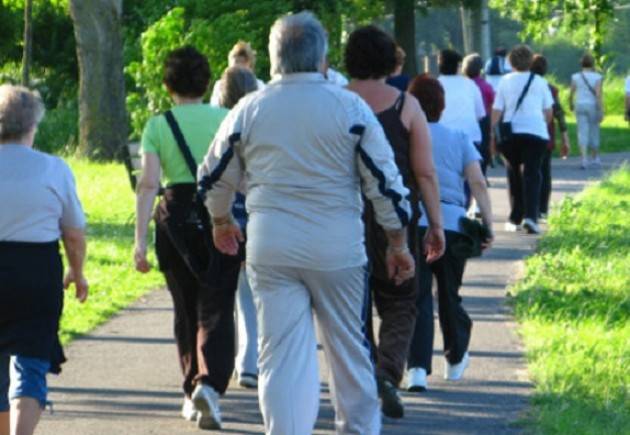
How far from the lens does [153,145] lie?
8.58m

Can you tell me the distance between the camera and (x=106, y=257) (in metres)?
16.2

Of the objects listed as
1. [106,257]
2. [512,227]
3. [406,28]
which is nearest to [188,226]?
[106,257]

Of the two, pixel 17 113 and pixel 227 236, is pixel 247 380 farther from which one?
pixel 17 113

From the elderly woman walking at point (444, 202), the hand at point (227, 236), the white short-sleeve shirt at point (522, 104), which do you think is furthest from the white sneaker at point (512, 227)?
the hand at point (227, 236)

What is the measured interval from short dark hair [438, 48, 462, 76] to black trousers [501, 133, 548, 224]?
255 cm

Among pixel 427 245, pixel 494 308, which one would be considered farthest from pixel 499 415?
pixel 494 308

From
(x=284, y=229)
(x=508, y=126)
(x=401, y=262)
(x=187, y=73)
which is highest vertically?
(x=187, y=73)

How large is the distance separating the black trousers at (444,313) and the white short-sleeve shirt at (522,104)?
735 cm

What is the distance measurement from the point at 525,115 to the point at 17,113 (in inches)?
405

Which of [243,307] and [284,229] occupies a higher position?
[284,229]

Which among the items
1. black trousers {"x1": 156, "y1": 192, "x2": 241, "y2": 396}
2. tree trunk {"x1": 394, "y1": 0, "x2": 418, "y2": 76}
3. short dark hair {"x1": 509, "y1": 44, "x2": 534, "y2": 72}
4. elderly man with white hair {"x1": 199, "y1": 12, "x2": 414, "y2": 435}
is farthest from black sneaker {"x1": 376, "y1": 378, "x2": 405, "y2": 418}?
tree trunk {"x1": 394, "y1": 0, "x2": 418, "y2": 76}

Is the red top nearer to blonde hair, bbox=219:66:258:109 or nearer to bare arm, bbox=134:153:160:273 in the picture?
blonde hair, bbox=219:66:258:109

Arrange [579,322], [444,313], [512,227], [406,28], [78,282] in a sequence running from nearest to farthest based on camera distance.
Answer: [78,282] < [444,313] < [579,322] < [512,227] < [406,28]

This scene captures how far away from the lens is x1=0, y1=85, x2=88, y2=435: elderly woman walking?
7.08 meters
